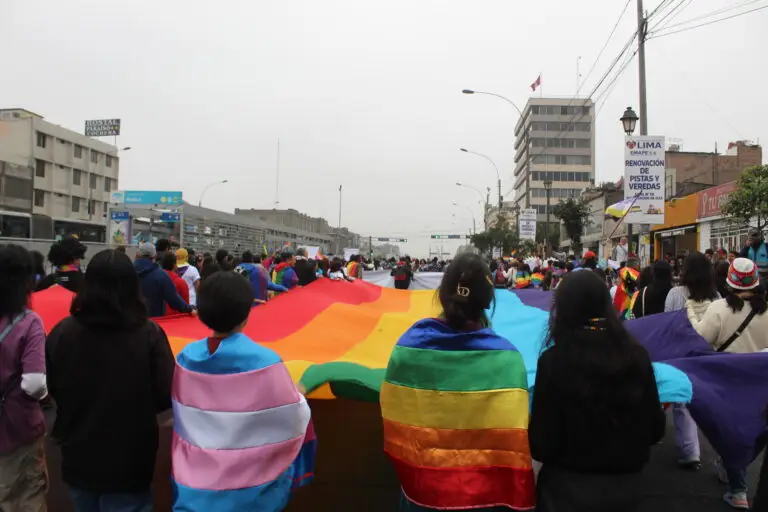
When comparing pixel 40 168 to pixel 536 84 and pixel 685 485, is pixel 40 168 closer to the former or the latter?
pixel 536 84

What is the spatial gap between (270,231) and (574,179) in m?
59.5

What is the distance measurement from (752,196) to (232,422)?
1880 centimetres

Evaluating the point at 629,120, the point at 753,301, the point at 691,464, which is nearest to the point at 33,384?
the point at 753,301

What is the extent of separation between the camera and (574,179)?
9969cm

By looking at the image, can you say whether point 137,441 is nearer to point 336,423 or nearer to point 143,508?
point 143,508

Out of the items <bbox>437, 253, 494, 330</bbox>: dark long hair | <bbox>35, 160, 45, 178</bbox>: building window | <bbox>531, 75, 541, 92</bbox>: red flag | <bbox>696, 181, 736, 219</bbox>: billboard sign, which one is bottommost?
<bbox>437, 253, 494, 330</bbox>: dark long hair

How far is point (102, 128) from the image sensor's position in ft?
247

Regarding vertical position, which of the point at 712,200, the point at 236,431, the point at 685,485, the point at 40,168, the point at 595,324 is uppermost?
the point at 40,168

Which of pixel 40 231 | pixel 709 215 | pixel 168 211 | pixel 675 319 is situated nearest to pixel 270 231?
pixel 168 211

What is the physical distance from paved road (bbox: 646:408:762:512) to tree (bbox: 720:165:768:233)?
14.0 m

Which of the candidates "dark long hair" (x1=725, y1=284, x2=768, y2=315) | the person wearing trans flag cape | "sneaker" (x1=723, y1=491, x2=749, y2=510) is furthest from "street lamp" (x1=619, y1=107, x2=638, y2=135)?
the person wearing trans flag cape

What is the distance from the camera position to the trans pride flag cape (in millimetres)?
2596

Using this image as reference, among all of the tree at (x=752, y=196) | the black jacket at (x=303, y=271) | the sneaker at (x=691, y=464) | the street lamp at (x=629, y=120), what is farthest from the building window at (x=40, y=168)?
the sneaker at (x=691, y=464)

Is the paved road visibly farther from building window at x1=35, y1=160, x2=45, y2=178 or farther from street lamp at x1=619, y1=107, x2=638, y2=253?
building window at x1=35, y1=160, x2=45, y2=178
